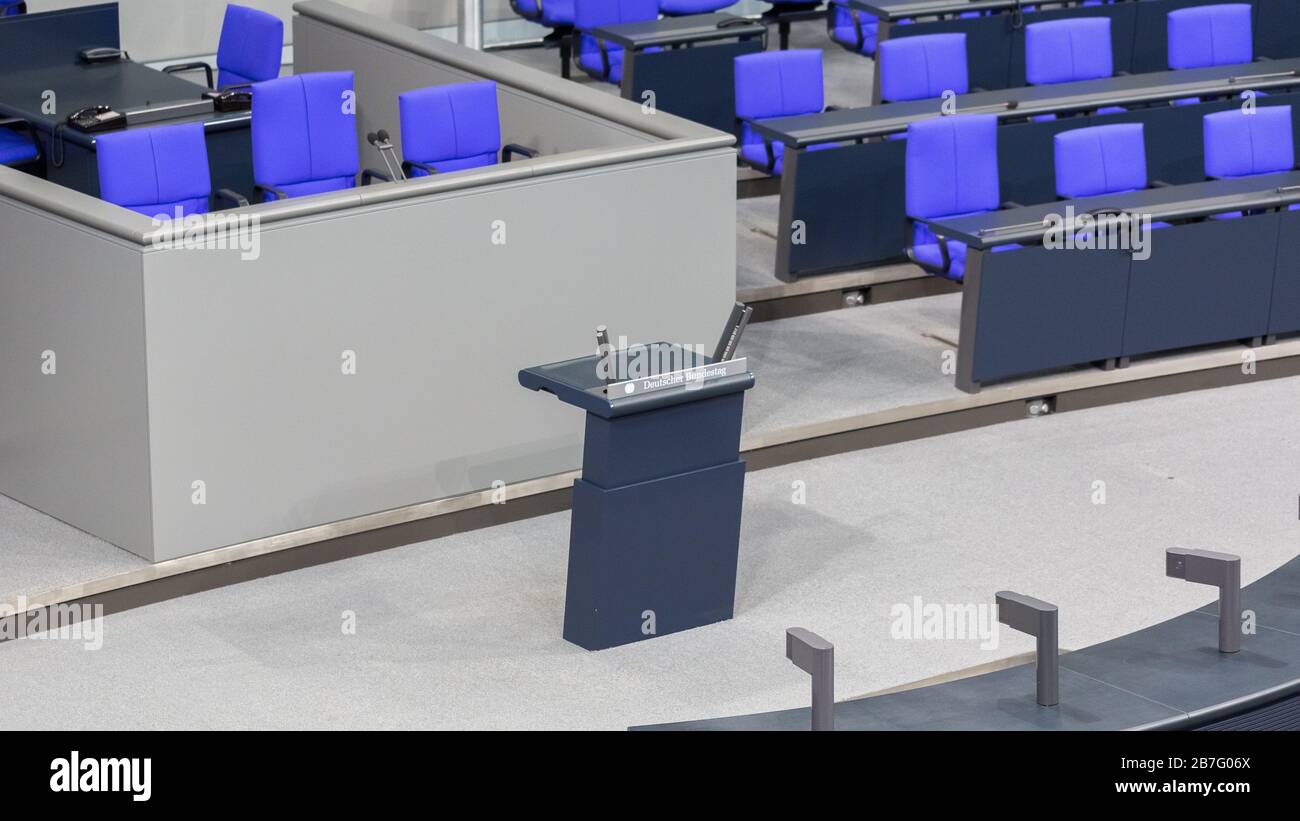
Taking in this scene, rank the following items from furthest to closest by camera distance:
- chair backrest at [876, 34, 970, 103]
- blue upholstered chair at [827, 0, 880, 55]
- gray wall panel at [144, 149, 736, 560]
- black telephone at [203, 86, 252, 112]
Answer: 1. blue upholstered chair at [827, 0, 880, 55]
2. chair backrest at [876, 34, 970, 103]
3. black telephone at [203, 86, 252, 112]
4. gray wall panel at [144, 149, 736, 560]

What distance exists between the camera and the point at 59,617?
20.2 ft

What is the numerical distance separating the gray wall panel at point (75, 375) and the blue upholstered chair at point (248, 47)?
8.99ft

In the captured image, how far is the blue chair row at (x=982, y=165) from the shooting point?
8398 millimetres

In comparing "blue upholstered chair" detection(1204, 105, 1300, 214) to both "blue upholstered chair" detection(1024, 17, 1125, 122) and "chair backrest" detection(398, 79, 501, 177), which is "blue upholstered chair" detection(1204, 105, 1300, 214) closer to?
"blue upholstered chair" detection(1024, 17, 1125, 122)

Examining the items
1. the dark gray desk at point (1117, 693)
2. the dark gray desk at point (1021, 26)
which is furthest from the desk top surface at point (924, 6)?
the dark gray desk at point (1117, 693)

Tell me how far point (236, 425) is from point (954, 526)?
2.47 meters

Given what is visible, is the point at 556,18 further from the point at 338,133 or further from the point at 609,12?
the point at 338,133

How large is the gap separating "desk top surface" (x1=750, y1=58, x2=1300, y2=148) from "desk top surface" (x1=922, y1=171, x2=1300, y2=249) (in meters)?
0.77

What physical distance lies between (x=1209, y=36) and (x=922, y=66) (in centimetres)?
198

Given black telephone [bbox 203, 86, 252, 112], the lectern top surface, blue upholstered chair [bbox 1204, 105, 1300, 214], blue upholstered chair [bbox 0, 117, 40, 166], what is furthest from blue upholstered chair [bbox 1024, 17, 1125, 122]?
blue upholstered chair [bbox 0, 117, 40, 166]

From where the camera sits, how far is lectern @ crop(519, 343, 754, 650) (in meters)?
5.89
